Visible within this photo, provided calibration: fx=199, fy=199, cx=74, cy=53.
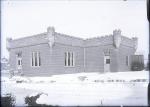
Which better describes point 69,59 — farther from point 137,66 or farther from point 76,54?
point 137,66

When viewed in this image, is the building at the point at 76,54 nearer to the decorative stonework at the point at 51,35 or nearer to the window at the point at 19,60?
the decorative stonework at the point at 51,35

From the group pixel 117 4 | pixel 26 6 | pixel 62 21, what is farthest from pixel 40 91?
pixel 117 4

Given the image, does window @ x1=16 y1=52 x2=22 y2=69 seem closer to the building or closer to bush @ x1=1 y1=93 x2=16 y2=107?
the building

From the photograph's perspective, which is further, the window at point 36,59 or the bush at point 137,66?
the window at point 36,59

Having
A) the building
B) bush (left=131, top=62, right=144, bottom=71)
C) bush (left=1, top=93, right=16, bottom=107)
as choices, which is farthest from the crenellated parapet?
bush (left=1, top=93, right=16, bottom=107)

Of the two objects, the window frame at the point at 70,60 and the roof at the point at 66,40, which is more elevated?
the roof at the point at 66,40

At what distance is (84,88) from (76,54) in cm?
61

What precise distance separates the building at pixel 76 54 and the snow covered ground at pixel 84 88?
12cm

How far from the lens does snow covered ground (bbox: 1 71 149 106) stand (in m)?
3.36

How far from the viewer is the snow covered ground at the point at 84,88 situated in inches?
132

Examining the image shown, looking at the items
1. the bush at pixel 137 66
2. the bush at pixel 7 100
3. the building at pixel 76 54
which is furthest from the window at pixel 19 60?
the bush at pixel 137 66

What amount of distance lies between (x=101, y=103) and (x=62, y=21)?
1589 millimetres

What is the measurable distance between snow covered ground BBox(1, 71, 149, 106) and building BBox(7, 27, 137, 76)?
12cm

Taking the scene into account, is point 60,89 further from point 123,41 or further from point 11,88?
point 123,41
